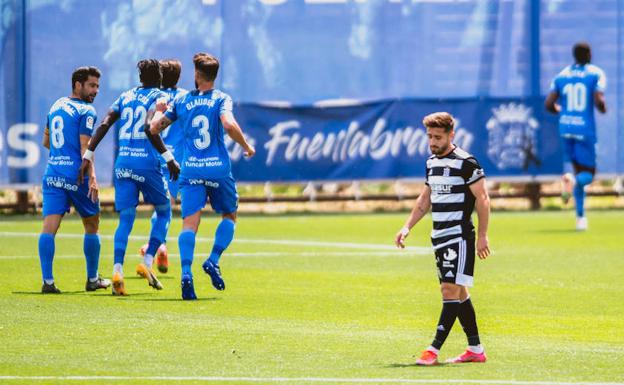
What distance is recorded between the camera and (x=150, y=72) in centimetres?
1499

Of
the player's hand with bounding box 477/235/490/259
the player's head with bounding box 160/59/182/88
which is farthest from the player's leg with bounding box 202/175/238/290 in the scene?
the player's hand with bounding box 477/235/490/259

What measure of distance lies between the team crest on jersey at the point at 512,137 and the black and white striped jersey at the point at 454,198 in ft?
56.9

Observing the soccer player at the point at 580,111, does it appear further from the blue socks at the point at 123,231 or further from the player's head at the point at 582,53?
the blue socks at the point at 123,231

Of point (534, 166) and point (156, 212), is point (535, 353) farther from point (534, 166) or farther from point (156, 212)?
point (534, 166)

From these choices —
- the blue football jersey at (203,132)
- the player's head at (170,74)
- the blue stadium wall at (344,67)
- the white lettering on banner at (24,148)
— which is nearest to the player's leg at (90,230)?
the blue football jersey at (203,132)

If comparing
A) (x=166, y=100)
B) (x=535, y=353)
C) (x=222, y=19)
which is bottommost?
(x=535, y=353)

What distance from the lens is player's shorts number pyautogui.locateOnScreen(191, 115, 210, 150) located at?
14102mm

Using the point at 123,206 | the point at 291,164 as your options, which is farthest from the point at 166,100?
the point at 291,164

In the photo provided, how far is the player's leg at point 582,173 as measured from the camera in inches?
901

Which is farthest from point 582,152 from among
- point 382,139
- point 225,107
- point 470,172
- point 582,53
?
point 470,172

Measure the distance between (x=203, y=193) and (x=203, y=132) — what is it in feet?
1.78

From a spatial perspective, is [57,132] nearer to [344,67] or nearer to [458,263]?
[458,263]

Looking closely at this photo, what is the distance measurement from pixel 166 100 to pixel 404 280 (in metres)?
3.25

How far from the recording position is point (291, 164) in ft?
89.2
